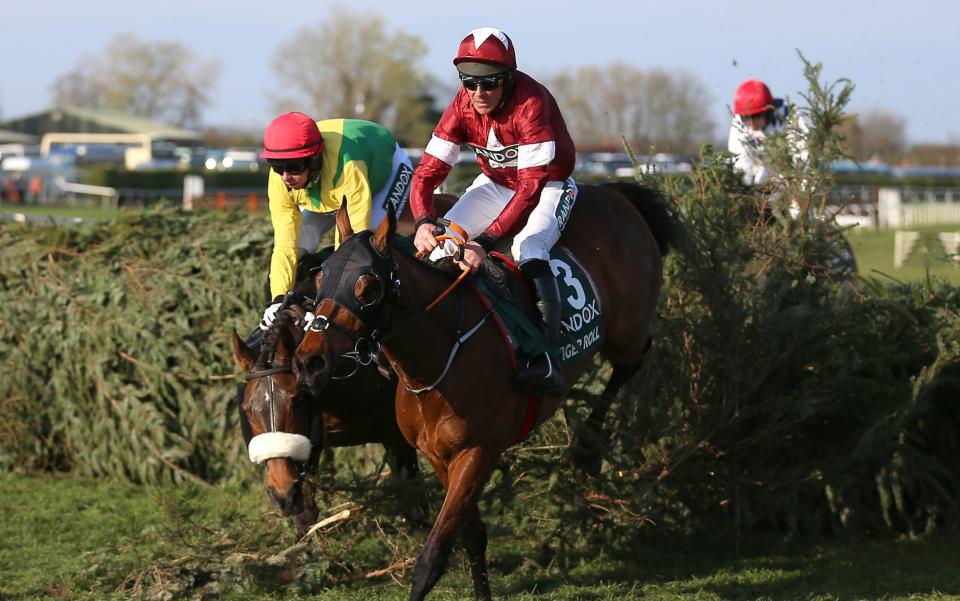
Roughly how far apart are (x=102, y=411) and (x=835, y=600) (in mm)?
5229

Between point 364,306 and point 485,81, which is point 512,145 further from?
point 364,306

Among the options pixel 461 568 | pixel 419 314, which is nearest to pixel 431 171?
pixel 419 314

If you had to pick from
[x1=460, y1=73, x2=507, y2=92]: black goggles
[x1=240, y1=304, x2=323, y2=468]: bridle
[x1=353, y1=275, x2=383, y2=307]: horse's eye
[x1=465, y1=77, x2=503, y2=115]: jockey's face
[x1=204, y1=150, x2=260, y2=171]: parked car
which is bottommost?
[x1=240, y1=304, x2=323, y2=468]: bridle

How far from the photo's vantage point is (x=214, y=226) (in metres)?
8.73

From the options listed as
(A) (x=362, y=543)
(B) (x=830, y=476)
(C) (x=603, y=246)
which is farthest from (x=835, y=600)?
(A) (x=362, y=543)

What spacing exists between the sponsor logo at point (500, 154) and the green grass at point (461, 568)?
1.94 metres

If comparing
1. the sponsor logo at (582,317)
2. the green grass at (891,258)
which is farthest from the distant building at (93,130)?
the sponsor logo at (582,317)

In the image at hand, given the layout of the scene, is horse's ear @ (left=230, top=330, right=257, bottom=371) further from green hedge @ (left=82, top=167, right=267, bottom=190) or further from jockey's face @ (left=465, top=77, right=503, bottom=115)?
green hedge @ (left=82, top=167, right=267, bottom=190)

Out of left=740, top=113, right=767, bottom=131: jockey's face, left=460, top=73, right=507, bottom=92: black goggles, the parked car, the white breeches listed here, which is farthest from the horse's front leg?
the parked car

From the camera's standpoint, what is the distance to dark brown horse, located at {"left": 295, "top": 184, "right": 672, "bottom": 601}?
427cm

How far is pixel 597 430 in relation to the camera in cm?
629

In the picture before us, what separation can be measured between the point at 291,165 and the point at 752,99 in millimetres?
4021

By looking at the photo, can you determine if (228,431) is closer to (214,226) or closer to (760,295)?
(214,226)

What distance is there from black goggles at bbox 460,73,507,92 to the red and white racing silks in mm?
131
